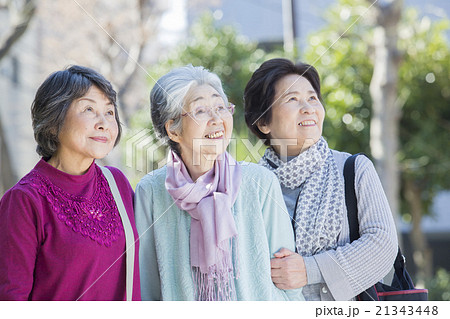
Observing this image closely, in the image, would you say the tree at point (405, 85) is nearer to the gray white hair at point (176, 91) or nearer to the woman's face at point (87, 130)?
the gray white hair at point (176, 91)

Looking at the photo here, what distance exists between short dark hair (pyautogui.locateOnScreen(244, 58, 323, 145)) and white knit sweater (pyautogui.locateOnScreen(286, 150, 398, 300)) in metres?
0.39

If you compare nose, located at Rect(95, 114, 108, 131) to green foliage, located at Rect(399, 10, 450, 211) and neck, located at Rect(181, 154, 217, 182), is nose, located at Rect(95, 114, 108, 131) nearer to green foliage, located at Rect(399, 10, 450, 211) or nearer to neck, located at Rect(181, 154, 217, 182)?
neck, located at Rect(181, 154, 217, 182)

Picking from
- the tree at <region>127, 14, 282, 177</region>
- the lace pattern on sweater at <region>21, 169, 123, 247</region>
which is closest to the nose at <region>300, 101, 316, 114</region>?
the lace pattern on sweater at <region>21, 169, 123, 247</region>

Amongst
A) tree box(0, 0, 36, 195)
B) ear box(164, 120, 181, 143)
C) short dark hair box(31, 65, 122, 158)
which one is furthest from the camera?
tree box(0, 0, 36, 195)

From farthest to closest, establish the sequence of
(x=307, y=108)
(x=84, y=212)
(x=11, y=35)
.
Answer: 1. (x=11, y=35)
2. (x=307, y=108)
3. (x=84, y=212)

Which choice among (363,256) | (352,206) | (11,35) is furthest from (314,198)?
(11,35)

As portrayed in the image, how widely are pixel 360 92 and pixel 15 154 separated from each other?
3228 millimetres

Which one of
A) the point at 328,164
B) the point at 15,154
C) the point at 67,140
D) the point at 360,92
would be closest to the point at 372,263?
the point at 328,164

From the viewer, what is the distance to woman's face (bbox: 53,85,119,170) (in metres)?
1.50

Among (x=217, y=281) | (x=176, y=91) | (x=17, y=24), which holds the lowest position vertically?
(x=217, y=281)

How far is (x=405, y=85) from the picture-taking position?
4.95m

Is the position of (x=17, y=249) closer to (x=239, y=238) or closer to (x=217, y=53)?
(x=239, y=238)

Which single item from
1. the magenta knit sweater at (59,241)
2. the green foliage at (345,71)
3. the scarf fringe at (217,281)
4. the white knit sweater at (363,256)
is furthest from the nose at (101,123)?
the green foliage at (345,71)

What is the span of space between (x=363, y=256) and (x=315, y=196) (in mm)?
230
